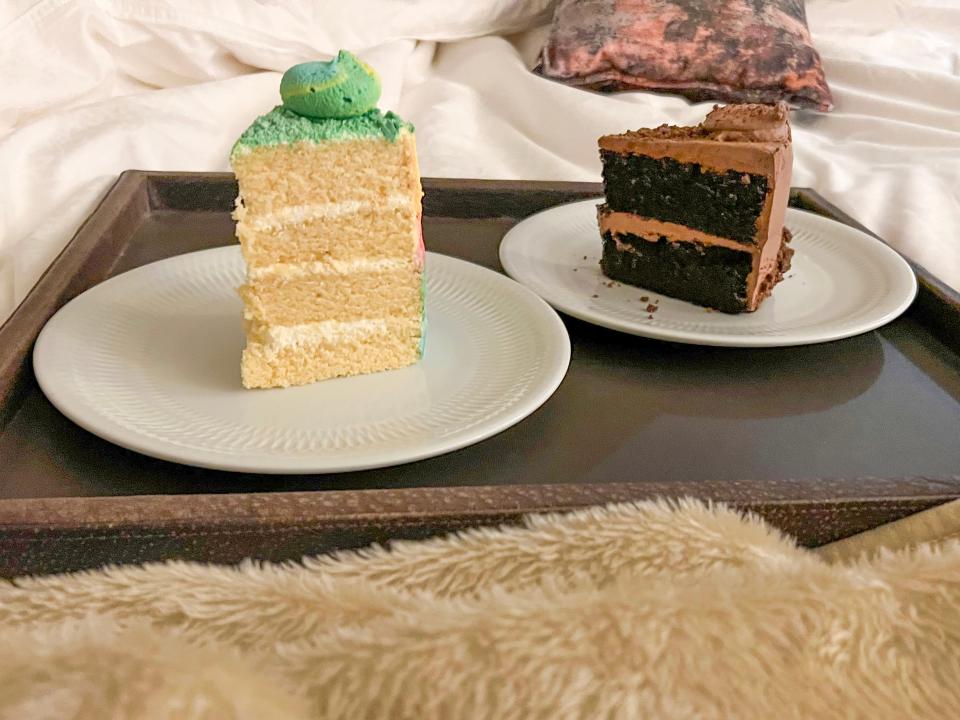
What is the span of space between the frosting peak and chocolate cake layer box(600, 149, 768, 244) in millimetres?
52

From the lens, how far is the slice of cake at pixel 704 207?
1.19m

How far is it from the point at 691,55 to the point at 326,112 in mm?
1320

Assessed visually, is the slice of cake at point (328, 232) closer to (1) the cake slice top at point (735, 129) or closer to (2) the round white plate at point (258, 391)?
(2) the round white plate at point (258, 391)

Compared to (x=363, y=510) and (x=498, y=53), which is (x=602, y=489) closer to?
(x=363, y=510)

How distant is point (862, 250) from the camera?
1.39 meters

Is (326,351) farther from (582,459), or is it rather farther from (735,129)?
(735,129)

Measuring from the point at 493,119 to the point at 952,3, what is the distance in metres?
1.63

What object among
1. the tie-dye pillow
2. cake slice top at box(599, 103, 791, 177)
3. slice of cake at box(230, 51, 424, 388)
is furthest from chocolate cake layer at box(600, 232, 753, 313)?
the tie-dye pillow

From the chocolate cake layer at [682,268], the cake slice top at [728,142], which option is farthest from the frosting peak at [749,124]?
the chocolate cake layer at [682,268]

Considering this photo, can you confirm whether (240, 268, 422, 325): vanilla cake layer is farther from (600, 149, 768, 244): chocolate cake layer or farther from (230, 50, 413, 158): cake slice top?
(600, 149, 768, 244): chocolate cake layer

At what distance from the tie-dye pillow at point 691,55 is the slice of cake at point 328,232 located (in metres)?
1.16

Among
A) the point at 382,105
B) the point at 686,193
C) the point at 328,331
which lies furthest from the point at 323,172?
the point at 382,105

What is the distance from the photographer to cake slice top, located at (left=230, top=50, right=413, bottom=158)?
0.92 meters

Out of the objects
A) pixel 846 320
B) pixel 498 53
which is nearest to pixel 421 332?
pixel 846 320
